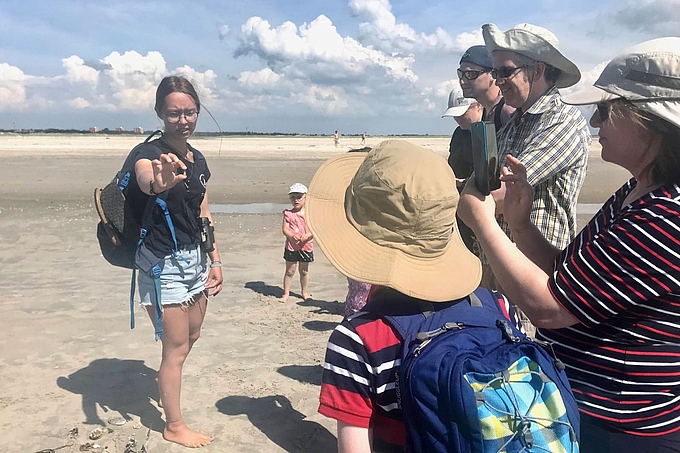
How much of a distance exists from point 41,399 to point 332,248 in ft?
12.8

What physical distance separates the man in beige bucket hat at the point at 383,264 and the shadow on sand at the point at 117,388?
2.96 metres

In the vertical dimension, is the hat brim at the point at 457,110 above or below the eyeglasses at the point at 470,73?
below

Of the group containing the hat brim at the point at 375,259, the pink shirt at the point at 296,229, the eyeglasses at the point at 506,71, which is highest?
the eyeglasses at the point at 506,71

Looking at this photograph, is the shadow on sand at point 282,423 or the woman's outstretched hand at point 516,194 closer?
the woman's outstretched hand at point 516,194

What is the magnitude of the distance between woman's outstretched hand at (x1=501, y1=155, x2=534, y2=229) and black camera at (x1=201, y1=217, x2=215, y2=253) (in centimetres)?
208

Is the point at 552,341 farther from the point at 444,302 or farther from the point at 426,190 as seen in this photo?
the point at 426,190

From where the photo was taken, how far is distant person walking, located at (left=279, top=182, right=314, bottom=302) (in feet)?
23.2

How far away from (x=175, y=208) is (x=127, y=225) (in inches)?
11.6

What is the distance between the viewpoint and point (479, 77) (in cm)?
397

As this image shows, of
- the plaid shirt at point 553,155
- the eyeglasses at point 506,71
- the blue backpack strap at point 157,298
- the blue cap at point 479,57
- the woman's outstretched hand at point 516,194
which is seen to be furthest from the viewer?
the blue cap at point 479,57

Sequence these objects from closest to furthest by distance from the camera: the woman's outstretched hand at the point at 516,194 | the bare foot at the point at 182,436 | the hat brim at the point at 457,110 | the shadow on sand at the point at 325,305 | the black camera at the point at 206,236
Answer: the woman's outstretched hand at the point at 516,194 → the black camera at the point at 206,236 → the bare foot at the point at 182,436 → the hat brim at the point at 457,110 → the shadow on sand at the point at 325,305

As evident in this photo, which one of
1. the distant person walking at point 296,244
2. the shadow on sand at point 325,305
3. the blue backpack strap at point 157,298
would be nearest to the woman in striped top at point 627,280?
the blue backpack strap at point 157,298

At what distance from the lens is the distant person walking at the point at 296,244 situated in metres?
7.09

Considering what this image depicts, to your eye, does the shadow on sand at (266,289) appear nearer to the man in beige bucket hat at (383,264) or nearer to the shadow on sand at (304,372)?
the shadow on sand at (304,372)
